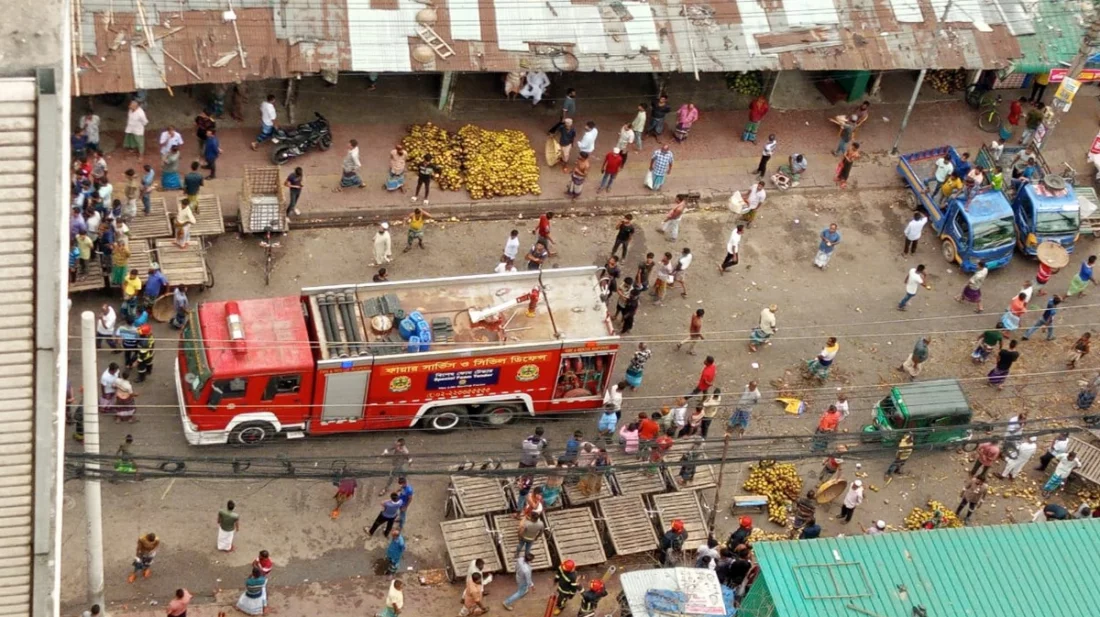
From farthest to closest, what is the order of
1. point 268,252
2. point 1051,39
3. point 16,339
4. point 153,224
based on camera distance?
→ point 1051,39 < point 268,252 < point 153,224 < point 16,339

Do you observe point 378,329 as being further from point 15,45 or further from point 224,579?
point 15,45

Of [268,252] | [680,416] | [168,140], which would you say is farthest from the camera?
[168,140]

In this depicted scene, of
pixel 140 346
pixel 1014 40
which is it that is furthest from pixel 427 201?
pixel 1014 40

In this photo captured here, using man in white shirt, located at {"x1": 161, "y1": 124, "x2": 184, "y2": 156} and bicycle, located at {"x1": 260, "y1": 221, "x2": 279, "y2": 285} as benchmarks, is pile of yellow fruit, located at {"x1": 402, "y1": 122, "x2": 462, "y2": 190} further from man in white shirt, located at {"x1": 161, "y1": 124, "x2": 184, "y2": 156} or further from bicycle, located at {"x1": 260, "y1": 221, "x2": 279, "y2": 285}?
man in white shirt, located at {"x1": 161, "y1": 124, "x2": 184, "y2": 156}

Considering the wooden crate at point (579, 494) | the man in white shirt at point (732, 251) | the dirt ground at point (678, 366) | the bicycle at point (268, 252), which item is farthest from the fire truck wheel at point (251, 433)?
the man in white shirt at point (732, 251)

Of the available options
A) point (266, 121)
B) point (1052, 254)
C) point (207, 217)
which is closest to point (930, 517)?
point (1052, 254)

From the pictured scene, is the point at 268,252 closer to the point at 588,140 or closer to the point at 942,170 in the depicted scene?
the point at 588,140

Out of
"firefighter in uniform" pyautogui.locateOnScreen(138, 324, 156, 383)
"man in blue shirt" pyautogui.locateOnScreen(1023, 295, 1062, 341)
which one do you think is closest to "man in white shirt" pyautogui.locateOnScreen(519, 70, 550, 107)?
"firefighter in uniform" pyautogui.locateOnScreen(138, 324, 156, 383)
